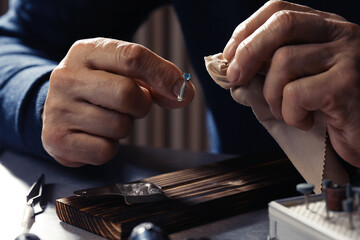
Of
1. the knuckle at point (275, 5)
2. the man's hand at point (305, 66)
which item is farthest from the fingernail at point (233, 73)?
the knuckle at point (275, 5)

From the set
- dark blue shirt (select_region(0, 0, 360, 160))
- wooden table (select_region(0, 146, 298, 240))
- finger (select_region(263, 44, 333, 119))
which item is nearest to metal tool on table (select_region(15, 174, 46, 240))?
wooden table (select_region(0, 146, 298, 240))

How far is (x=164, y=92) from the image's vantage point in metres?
0.68

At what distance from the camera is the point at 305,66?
595 mm

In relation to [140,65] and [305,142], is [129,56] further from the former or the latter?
[305,142]

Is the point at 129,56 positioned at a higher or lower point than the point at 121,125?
higher

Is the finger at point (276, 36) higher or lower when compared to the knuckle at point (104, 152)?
higher

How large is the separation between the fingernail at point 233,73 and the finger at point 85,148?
8.8 inches

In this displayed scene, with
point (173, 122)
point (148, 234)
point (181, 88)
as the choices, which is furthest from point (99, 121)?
point (173, 122)

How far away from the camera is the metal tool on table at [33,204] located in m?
0.58

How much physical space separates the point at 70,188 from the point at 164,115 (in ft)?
5.27

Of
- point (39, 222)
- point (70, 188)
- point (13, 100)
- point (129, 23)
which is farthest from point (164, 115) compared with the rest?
point (39, 222)

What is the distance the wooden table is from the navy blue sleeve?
12cm

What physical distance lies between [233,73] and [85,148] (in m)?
0.26

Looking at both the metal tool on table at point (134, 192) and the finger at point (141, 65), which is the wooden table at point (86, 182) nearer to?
the metal tool on table at point (134, 192)
